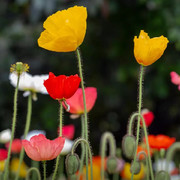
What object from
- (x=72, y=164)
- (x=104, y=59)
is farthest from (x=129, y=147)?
(x=104, y=59)

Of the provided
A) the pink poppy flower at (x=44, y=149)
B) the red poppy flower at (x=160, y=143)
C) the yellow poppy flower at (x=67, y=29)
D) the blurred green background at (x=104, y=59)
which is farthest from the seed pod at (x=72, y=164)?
the blurred green background at (x=104, y=59)

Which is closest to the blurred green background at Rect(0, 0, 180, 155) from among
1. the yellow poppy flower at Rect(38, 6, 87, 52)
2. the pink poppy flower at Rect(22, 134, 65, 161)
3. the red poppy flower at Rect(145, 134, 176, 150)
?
the red poppy flower at Rect(145, 134, 176, 150)

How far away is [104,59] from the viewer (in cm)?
350

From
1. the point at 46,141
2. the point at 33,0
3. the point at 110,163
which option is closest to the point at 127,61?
the point at 33,0

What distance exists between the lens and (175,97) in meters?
3.33

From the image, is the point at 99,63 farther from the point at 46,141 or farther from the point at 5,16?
the point at 46,141

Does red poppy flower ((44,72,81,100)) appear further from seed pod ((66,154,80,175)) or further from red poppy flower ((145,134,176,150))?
red poppy flower ((145,134,176,150))

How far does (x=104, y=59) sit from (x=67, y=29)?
2.60 m

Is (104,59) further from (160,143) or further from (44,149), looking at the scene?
(44,149)

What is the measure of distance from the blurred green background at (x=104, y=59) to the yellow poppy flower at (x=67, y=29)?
162 cm

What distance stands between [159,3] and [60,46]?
5.79 feet

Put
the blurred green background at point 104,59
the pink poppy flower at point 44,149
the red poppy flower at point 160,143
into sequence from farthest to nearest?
the blurred green background at point 104,59 → the red poppy flower at point 160,143 → the pink poppy flower at point 44,149

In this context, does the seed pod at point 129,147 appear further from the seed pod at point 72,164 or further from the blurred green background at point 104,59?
the blurred green background at point 104,59

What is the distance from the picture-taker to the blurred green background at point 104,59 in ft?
9.19
